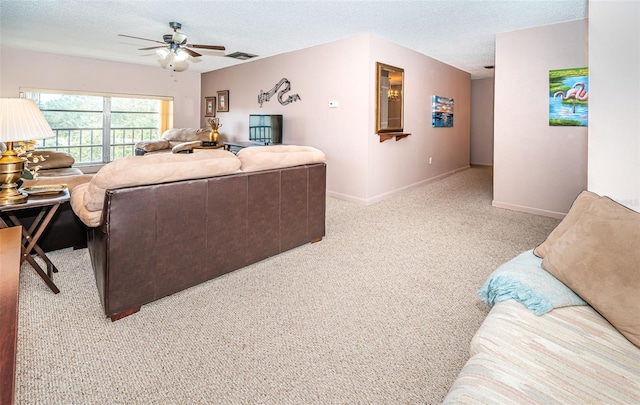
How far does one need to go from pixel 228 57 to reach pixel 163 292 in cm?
560

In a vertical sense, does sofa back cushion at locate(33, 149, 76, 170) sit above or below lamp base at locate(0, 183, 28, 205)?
above

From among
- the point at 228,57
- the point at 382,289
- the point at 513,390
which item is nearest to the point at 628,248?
the point at 513,390

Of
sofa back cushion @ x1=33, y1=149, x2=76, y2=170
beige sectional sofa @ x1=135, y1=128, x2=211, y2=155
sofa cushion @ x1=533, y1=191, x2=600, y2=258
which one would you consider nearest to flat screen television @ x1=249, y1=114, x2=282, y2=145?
beige sectional sofa @ x1=135, y1=128, x2=211, y2=155

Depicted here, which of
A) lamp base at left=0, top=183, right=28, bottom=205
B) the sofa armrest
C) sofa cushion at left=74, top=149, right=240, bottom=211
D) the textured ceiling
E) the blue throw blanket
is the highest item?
the textured ceiling

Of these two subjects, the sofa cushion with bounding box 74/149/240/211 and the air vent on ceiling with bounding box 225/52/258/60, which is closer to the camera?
the sofa cushion with bounding box 74/149/240/211

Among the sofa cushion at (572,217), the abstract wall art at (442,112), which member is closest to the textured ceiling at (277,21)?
the abstract wall art at (442,112)

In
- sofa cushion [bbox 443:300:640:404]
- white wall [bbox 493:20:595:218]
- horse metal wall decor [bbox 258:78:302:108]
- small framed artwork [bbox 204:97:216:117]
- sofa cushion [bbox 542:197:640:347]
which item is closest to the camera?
sofa cushion [bbox 443:300:640:404]

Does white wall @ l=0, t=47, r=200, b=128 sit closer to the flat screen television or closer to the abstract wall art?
the flat screen television

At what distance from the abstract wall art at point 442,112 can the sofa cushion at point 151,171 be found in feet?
17.1

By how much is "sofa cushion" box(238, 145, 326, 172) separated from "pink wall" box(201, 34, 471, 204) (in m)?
2.10

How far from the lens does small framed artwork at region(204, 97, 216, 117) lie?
825cm

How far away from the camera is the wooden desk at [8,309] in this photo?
664mm

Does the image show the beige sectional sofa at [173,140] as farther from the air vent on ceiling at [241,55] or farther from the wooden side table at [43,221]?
the wooden side table at [43,221]

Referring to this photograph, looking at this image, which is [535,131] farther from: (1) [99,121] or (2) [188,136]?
(1) [99,121]
